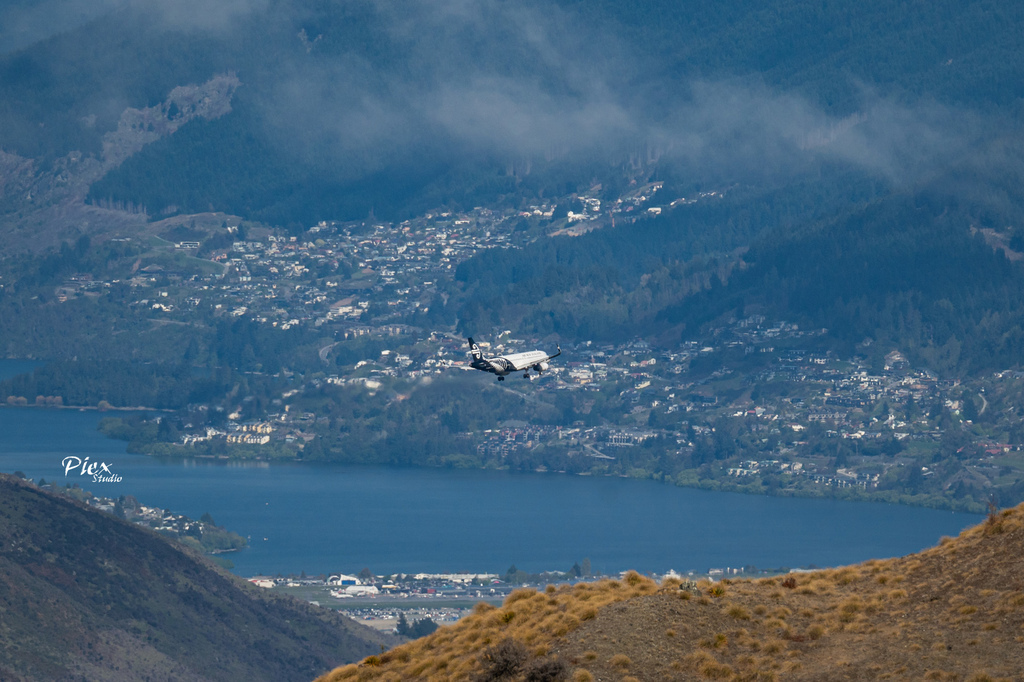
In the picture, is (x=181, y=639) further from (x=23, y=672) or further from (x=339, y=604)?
(x=339, y=604)

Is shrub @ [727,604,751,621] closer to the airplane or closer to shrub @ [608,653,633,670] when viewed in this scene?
shrub @ [608,653,633,670]

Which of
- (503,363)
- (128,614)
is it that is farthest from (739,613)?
(128,614)

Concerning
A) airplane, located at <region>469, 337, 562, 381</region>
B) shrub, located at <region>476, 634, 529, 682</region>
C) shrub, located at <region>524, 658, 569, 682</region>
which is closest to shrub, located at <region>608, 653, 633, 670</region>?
shrub, located at <region>524, 658, 569, 682</region>

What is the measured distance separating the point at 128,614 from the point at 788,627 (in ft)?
383

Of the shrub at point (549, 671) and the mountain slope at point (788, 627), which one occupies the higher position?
the mountain slope at point (788, 627)

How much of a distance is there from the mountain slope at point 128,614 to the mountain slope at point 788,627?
8713 centimetres

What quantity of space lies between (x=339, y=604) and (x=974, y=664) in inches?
6618

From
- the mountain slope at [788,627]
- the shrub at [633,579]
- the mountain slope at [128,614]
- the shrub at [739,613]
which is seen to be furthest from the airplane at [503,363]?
the mountain slope at [128,614]

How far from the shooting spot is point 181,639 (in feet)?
484

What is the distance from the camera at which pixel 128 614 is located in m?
147

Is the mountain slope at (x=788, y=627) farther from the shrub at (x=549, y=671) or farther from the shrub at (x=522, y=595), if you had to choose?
the shrub at (x=522, y=595)

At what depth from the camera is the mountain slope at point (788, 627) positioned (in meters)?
35.0

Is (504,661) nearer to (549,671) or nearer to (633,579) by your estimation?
(549,671)

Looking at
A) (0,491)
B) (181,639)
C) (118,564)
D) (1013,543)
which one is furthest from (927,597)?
(0,491)
